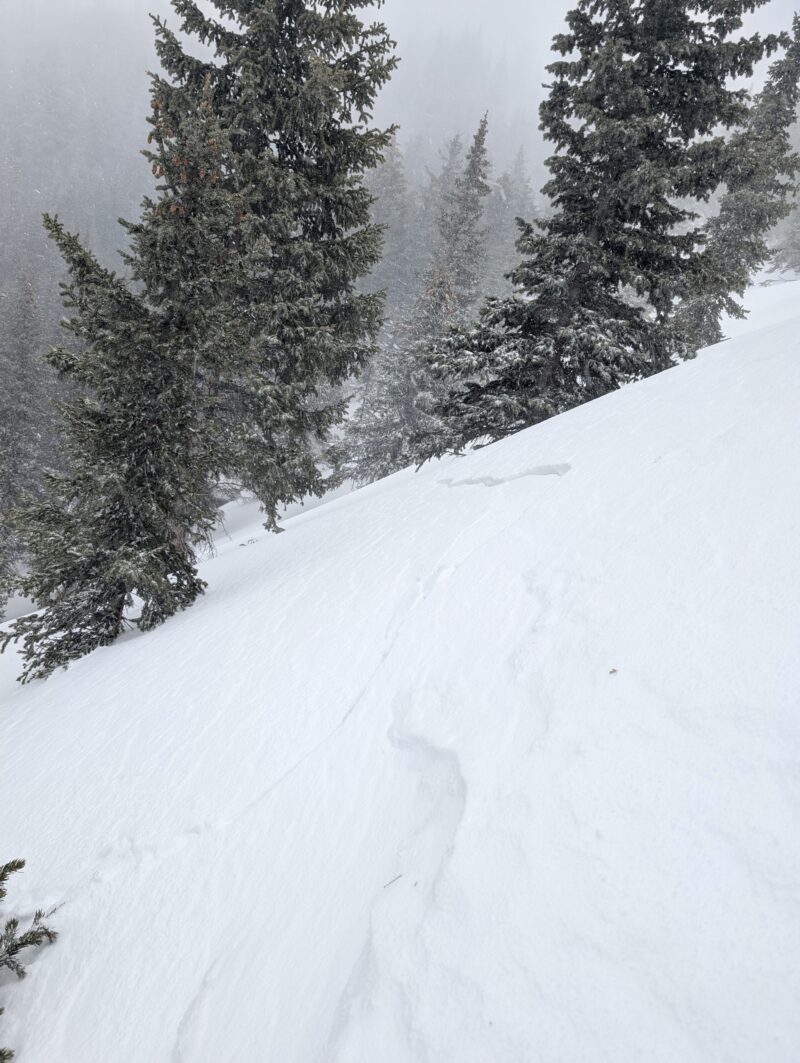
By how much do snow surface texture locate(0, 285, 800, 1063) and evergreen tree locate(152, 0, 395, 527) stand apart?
5.91 meters

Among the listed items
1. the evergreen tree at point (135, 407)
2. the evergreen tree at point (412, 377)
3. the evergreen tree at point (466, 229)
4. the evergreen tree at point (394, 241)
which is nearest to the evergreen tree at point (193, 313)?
the evergreen tree at point (135, 407)

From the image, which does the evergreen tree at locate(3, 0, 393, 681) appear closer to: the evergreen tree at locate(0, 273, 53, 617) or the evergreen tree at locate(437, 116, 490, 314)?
the evergreen tree at locate(437, 116, 490, 314)

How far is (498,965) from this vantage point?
1.71 metres

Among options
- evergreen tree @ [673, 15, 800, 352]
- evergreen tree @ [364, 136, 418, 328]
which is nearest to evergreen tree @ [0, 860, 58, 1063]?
evergreen tree @ [673, 15, 800, 352]

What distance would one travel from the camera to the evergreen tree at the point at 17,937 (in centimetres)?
235

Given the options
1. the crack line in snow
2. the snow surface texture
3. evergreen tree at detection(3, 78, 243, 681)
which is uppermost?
evergreen tree at detection(3, 78, 243, 681)

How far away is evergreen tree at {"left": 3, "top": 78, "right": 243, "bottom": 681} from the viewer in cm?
639

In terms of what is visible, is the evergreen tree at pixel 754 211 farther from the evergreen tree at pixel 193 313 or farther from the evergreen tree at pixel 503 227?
the evergreen tree at pixel 503 227

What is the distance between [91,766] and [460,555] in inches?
127

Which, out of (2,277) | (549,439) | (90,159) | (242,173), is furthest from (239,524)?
(90,159)

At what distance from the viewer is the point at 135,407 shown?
6.73 m

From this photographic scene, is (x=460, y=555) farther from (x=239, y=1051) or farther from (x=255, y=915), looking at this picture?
(x=239, y=1051)

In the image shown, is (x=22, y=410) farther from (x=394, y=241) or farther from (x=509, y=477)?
(x=394, y=241)

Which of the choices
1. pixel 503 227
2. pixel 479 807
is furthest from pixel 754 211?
pixel 503 227
